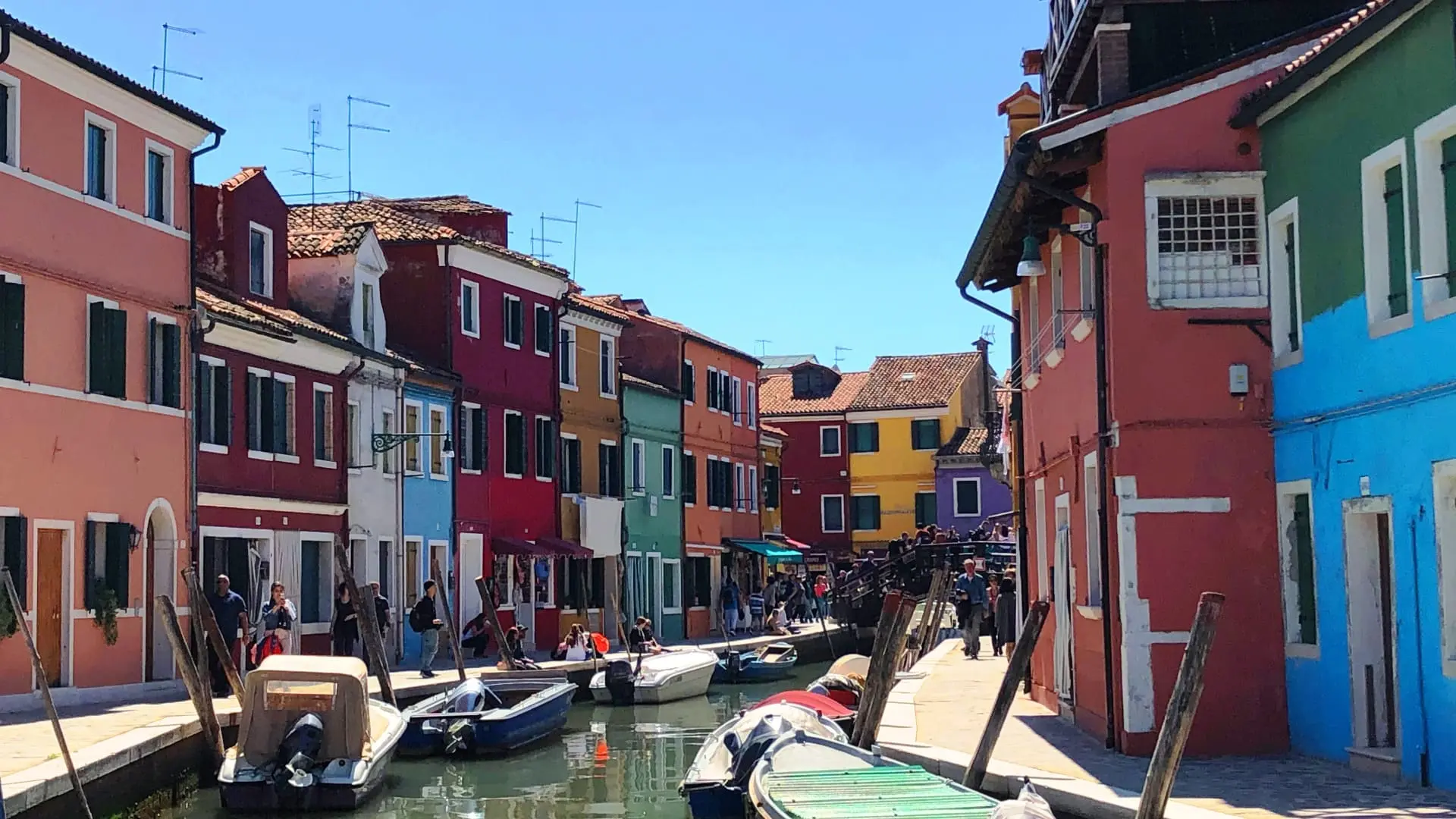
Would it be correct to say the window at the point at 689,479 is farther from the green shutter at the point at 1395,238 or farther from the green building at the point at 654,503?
the green shutter at the point at 1395,238

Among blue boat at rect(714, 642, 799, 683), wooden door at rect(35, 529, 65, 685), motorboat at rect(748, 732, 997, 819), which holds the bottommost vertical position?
blue boat at rect(714, 642, 799, 683)

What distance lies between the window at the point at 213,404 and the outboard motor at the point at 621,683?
8496 millimetres

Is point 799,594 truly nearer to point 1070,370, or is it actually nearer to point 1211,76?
point 1070,370

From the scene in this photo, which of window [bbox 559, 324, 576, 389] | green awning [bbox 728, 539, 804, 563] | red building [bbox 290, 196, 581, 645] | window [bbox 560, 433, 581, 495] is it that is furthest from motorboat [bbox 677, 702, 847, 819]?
green awning [bbox 728, 539, 804, 563]

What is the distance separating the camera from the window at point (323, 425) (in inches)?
1299

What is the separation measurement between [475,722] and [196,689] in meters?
5.16

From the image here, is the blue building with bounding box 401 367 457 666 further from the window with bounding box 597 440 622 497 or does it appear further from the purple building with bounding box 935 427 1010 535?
the purple building with bounding box 935 427 1010 535


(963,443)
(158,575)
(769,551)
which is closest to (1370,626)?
(158,575)

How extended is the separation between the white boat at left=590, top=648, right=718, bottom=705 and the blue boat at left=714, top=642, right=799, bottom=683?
366cm

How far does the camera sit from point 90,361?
25.3 meters

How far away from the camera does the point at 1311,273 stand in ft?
52.9

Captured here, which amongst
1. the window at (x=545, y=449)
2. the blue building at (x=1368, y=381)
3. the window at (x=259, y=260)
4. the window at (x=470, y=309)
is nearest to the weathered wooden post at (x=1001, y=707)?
the blue building at (x=1368, y=381)

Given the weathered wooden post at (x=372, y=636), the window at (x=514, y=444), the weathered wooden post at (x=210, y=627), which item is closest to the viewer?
the weathered wooden post at (x=210, y=627)

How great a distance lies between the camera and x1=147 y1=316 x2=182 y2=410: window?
27000 mm
